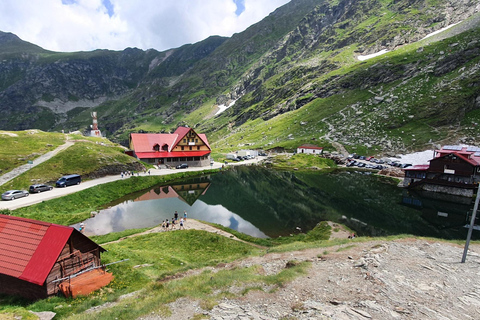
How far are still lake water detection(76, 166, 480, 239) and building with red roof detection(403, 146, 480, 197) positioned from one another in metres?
3.60

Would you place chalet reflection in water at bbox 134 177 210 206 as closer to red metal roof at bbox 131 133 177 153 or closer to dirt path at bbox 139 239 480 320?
red metal roof at bbox 131 133 177 153

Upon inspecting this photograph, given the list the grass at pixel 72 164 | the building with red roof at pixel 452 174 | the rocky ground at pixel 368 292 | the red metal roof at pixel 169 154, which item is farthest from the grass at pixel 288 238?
the red metal roof at pixel 169 154

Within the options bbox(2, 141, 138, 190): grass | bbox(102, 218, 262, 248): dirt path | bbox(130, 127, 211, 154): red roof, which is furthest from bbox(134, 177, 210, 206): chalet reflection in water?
bbox(130, 127, 211, 154): red roof

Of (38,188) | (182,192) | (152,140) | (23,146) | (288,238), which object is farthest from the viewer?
(152,140)

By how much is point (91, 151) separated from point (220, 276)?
62692 millimetres

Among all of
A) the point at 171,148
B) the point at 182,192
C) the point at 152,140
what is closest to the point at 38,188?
the point at 182,192

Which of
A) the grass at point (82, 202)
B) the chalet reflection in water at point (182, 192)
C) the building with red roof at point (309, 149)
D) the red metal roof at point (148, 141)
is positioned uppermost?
the building with red roof at point (309, 149)

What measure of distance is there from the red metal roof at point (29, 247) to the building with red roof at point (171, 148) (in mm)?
64674

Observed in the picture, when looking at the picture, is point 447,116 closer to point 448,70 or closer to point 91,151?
point 448,70

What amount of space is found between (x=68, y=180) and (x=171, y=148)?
39.0m

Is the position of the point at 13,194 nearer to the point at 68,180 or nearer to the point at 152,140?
the point at 68,180

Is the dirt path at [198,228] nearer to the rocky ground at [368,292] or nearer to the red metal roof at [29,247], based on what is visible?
the rocky ground at [368,292]

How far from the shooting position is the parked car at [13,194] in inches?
1555

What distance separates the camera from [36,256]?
15.7m
